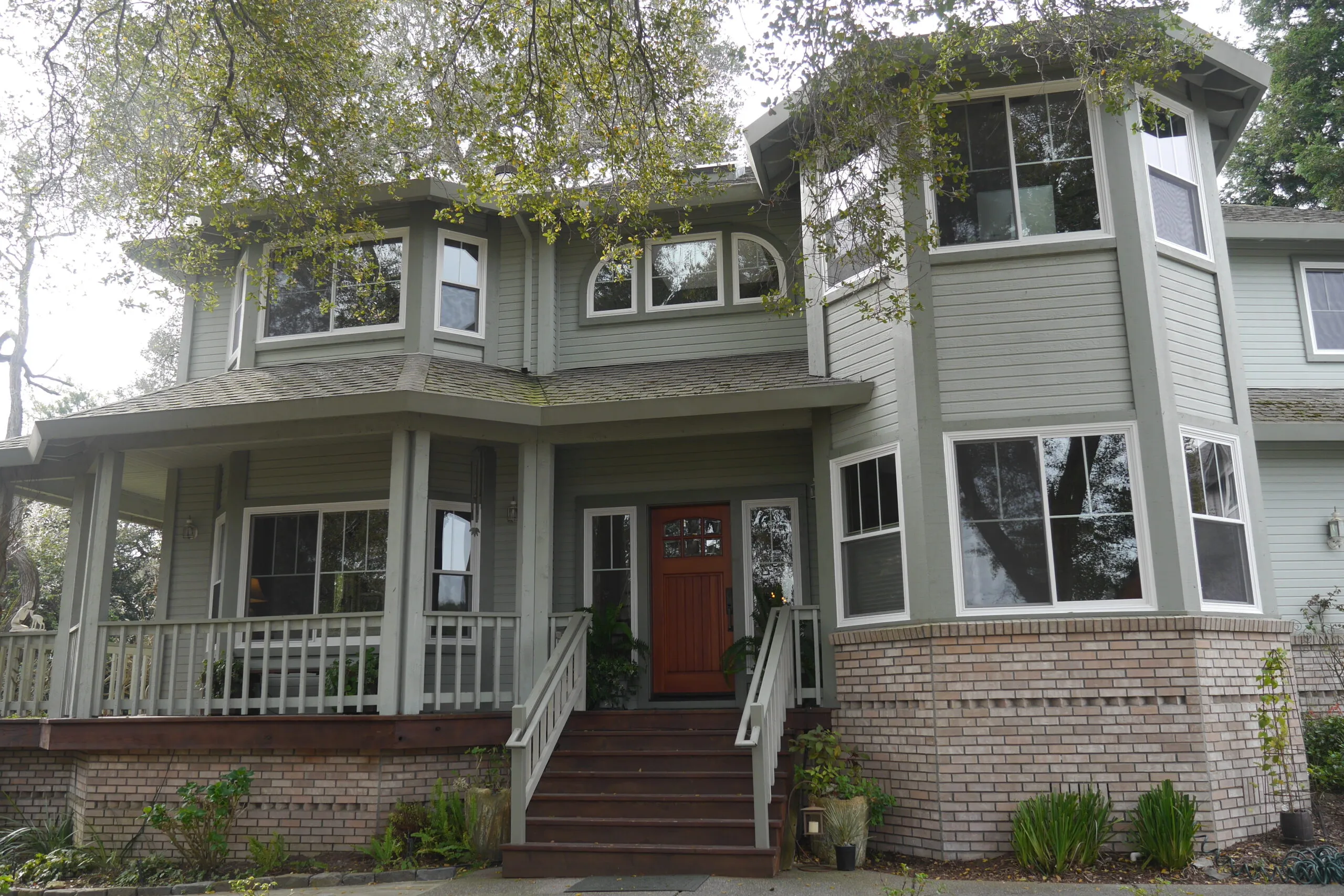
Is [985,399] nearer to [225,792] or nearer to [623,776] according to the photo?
[623,776]

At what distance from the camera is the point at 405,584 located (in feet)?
30.7

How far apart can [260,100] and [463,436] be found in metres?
3.37

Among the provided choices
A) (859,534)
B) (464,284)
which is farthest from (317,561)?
(859,534)

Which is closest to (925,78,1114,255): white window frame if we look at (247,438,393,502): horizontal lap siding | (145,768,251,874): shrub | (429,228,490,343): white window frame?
(429,228,490,343): white window frame

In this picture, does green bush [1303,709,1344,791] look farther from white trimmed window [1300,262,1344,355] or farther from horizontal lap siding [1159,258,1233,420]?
white trimmed window [1300,262,1344,355]

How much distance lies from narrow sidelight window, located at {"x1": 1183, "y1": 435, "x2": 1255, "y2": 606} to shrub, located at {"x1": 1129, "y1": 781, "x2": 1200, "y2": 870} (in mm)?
1711

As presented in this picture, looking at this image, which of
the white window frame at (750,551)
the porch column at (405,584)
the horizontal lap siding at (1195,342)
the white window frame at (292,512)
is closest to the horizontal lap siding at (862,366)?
the white window frame at (750,551)

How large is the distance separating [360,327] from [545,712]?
525 cm

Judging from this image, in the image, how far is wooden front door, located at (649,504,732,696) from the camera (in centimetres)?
1091

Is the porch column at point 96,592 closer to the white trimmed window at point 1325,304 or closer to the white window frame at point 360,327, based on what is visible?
the white window frame at point 360,327

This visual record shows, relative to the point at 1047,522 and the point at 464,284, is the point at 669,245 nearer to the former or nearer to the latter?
the point at 464,284

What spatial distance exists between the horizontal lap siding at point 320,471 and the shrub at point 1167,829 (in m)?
7.95

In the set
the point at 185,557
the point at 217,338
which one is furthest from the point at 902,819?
the point at 217,338

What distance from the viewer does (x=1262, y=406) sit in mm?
11258
